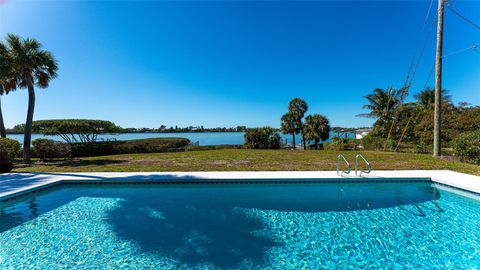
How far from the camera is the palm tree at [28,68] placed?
32.8ft

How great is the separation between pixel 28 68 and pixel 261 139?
60.4 feet

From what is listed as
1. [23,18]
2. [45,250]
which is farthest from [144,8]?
[45,250]

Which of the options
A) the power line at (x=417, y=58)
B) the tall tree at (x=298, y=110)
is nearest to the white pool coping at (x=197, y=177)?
the power line at (x=417, y=58)

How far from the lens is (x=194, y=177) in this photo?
7418mm

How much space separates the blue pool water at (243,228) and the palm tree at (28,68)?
7.00 metres

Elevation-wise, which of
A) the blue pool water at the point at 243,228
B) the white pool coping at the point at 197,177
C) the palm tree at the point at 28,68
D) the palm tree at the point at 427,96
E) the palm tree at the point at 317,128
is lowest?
the blue pool water at the point at 243,228

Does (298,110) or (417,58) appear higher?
(417,58)

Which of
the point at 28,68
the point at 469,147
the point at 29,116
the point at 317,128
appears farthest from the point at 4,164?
the point at 317,128

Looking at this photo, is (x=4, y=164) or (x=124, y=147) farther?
(x=124, y=147)

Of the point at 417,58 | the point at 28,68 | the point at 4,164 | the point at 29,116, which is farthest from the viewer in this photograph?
the point at 417,58

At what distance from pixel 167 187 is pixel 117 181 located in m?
1.84

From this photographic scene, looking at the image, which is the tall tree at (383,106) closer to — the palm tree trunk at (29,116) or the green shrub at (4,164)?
the green shrub at (4,164)

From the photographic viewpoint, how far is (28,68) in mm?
10328

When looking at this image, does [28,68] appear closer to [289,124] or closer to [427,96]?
[289,124]
